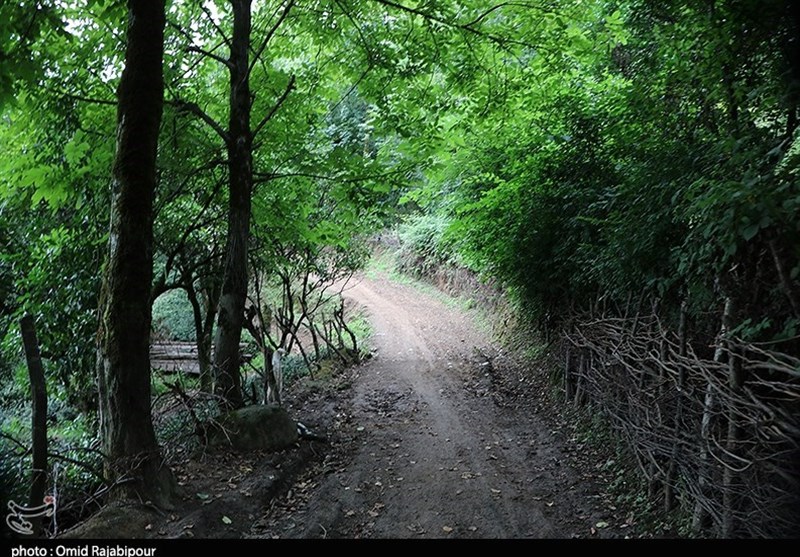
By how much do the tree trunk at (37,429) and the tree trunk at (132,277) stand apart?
0.62 meters

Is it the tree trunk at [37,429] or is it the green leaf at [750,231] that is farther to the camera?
the tree trunk at [37,429]

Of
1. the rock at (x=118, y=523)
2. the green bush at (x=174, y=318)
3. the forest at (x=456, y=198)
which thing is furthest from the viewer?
the green bush at (x=174, y=318)

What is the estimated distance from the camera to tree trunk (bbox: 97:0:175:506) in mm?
4812

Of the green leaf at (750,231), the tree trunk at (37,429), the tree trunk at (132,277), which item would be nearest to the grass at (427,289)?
the tree trunk at (132,277)

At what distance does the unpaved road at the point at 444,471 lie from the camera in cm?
544

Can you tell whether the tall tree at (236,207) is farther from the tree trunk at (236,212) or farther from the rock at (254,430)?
the rock at (254,430)

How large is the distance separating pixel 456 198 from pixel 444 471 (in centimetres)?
787

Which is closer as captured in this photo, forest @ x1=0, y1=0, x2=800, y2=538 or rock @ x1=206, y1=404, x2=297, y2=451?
forest @ x1=0, y1=0, x2=800, y2=538

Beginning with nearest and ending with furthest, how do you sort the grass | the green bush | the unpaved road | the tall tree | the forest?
1. the forest
2. the unpaved road
3. the tall tree
4. the grass
5. the green bush

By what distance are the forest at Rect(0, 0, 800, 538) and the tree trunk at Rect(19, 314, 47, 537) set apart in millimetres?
25

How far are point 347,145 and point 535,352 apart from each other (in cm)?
688

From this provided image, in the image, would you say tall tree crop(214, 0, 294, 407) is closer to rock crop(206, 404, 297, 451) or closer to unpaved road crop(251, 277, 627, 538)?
rock crop(206, 404, 297, 451)

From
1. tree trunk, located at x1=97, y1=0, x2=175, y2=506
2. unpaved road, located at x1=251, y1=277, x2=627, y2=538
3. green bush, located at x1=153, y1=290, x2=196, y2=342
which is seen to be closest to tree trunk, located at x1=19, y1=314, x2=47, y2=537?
tree trunk, located at x1=97, y1=0, x2=175, y2=506
